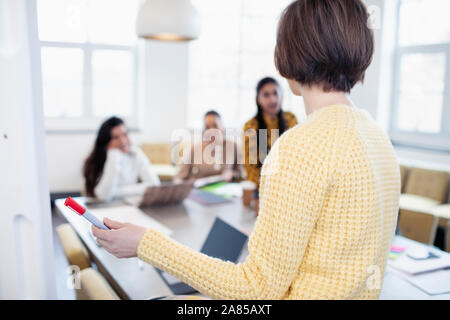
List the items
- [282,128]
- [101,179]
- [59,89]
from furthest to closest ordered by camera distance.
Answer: [59,89]
[282,128]
[101,179]

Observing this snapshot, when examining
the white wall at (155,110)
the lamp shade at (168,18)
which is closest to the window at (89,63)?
the white wall at (155,110)

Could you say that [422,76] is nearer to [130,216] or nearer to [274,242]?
[130,216]

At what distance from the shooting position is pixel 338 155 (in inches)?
27.5

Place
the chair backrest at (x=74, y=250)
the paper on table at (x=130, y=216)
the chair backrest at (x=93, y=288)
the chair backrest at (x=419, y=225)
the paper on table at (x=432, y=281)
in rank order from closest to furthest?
1. the chair backrest at (x=93, y=288)
2. the paper on table at (x=432, y=281)
3. the chair backrest at (x=74, y=250)
4. the paper on table at (x=130, y=216)
5. the chair backrest at (x=419, y=225)

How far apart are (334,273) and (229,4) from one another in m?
5.88

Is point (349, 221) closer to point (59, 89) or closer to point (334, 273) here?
point (334, 273)

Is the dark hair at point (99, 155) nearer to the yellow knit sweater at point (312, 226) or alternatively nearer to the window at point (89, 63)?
the yellow knit sweater at point (312, 226)

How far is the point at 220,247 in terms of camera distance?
1.47 metres

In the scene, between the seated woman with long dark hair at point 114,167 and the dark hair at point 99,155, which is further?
the dark hair at point 99,155

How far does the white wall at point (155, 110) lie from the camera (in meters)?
5.40

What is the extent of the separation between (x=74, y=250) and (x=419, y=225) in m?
3.02

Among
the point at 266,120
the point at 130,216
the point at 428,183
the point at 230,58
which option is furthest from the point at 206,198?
the point at 230,58
